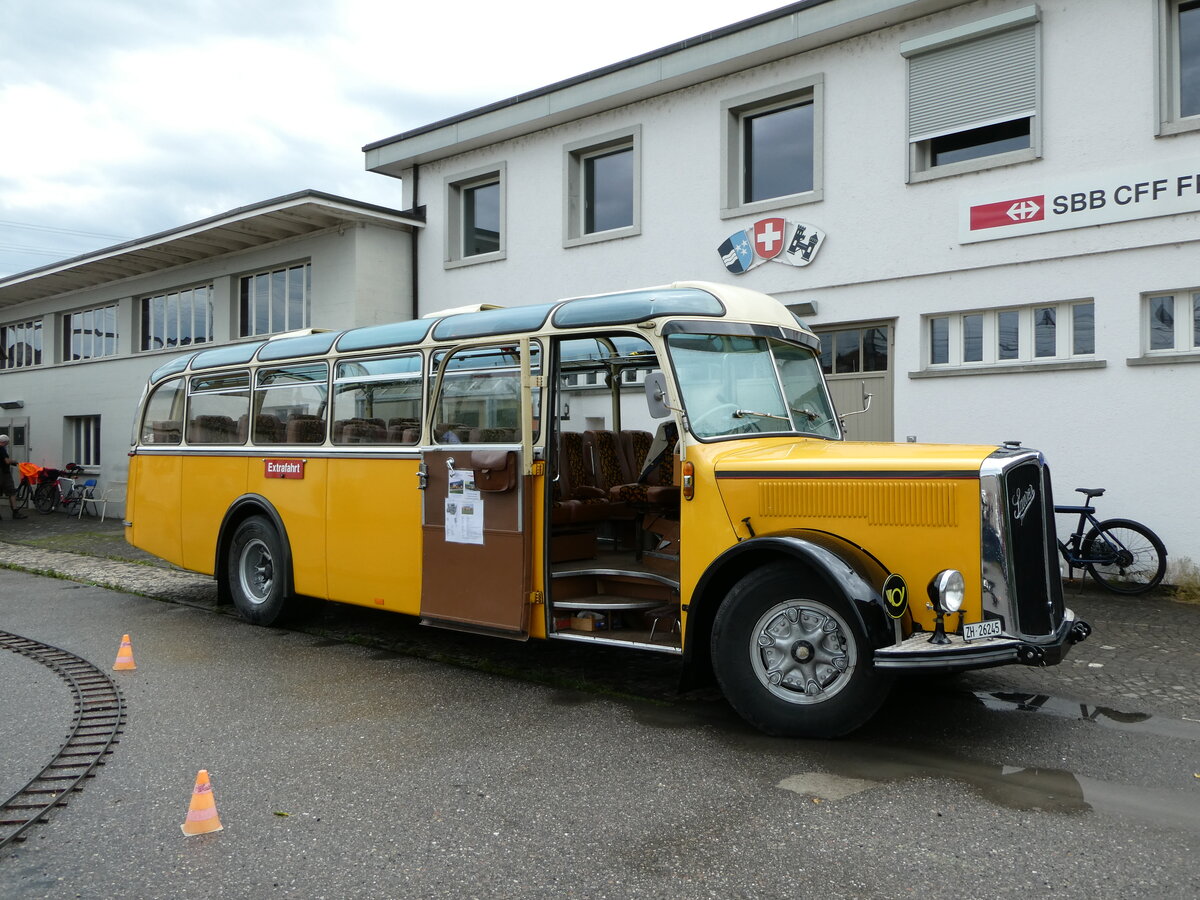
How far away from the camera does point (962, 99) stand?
1111 centimetres

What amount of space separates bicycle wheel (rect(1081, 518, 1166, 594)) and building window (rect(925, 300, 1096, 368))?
1828 mm

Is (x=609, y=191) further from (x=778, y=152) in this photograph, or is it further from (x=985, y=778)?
(x=985, y=778)

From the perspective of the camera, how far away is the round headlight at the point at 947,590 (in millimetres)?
4809

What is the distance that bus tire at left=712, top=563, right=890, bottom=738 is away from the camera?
16.5ft

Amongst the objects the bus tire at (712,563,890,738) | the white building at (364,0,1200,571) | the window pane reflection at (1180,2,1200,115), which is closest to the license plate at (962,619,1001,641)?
the bus tire at (712,563,890,738)

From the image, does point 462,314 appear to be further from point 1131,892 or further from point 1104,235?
point 1104,235

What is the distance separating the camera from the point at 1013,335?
1080cm

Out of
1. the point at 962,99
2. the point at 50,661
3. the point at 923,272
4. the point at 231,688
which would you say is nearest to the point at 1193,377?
the point at 923,272

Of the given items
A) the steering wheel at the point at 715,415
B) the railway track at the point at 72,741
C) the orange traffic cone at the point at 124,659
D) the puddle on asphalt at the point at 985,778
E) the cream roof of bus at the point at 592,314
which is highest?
the cream roof of bus at the point at 592,314

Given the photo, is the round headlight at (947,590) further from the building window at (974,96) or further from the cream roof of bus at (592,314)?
the building window at (974,96)

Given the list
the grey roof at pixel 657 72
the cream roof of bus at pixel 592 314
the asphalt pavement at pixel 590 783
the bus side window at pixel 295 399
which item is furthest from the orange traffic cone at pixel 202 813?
the grey roof at pixel 657 72

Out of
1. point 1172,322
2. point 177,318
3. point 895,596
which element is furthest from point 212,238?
point 895,596

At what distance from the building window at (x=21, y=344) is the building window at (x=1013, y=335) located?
74.4 feet

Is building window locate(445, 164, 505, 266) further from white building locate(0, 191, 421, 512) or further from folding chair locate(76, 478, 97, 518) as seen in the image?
folding chair locate(76, 478, 97, 518)
